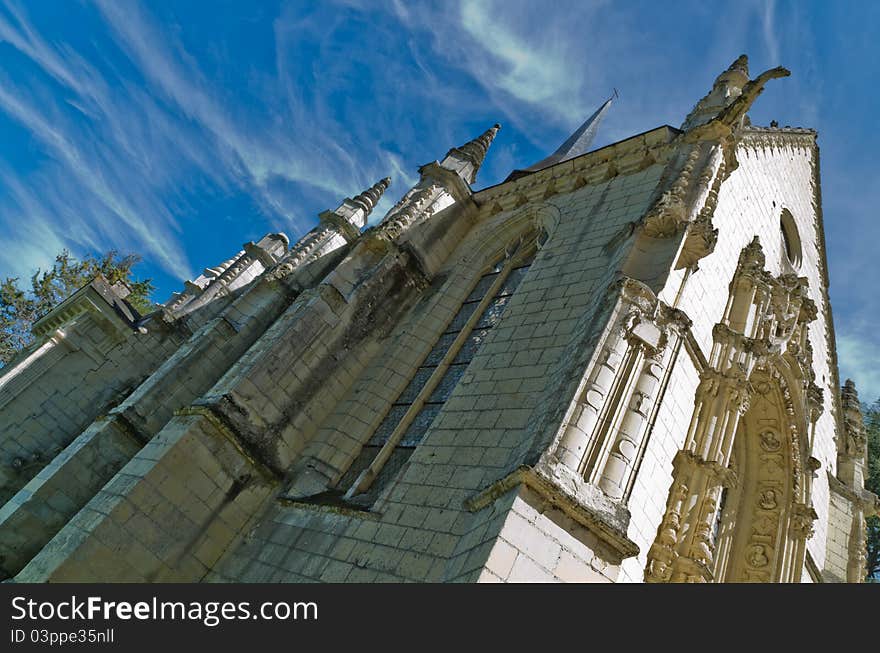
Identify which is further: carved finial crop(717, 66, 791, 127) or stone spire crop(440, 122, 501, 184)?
stone spire crop(440, 122, 501, 184)

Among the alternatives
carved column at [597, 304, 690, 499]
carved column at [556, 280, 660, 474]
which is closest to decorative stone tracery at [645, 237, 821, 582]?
carved column at [597, 304, 690, 499]

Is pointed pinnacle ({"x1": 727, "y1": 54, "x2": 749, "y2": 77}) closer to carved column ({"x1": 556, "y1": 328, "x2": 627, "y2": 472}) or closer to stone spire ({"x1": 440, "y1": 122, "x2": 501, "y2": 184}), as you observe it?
stone spire ({"x1": 440, "y1": 122, "x2": 501, "y2": 184})

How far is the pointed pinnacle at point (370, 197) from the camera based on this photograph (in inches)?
500

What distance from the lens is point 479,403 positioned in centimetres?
705

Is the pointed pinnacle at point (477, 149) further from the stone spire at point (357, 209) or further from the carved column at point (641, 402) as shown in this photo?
the carved column at point (641, 402)

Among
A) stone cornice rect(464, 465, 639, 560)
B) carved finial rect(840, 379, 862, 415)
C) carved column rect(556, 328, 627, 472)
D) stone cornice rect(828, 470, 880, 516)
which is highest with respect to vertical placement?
carved finial rect(840, 379, 862, 415)

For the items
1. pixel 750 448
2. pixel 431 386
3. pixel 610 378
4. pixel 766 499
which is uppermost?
pixel 750 448

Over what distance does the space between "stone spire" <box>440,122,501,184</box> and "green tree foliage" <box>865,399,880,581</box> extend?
12.2 meters

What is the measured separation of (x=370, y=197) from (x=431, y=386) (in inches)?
238

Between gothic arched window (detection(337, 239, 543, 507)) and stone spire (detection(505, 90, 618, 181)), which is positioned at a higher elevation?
stone spire (detection(505, 90, 618, 181))

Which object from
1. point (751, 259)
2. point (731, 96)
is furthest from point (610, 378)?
point (731, 96)

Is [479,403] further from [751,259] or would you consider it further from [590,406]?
[751,259]

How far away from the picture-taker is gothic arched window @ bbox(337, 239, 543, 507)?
7.60 m

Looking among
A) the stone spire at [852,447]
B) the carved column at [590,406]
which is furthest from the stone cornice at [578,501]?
the stone spire at [852,447]
